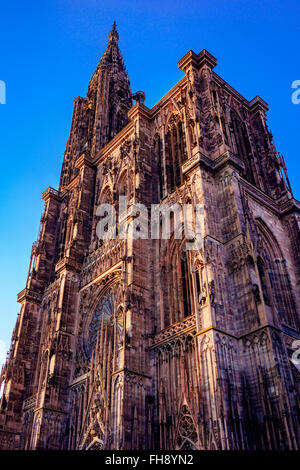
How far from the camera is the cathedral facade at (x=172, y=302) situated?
14.6 m

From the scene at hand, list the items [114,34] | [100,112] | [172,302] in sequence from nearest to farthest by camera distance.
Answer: [172,302]
[100,112]
[114,34]

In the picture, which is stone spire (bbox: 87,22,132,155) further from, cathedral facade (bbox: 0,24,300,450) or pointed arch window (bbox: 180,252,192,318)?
pointed arch window (bbox: 180,252,192,318)

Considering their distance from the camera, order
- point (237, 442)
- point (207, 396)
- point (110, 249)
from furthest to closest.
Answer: point (110, 249) < point (207, 396) < point (237, 442)

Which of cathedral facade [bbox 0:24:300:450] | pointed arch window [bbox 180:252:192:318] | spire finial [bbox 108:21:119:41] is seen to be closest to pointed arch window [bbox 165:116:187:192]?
cathedral facade [bbox 0:24:300:450]

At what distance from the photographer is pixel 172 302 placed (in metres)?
19.6

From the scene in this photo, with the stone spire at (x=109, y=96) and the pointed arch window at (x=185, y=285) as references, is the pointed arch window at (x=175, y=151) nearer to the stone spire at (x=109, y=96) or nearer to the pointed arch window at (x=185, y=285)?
the pointed arch window at (x=185, y=285)

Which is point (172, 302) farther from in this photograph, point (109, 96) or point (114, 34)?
point (114, 34)

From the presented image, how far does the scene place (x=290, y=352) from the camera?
17.2 metres

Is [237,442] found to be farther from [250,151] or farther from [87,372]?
[250,151]

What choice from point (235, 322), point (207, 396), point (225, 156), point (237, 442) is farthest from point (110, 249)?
point (237, 442)

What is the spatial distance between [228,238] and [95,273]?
29.5 feet

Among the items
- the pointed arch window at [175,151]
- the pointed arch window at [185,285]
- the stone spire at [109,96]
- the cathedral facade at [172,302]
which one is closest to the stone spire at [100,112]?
the stone spire at [109,96]

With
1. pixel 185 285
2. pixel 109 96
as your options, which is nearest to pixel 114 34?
pixel 109 96
